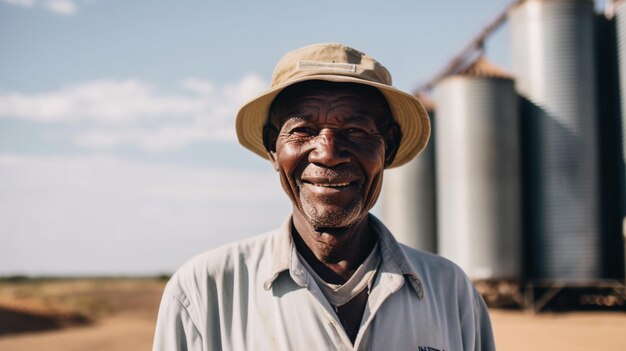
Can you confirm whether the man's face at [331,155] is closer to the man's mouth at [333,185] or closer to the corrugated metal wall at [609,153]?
the man's mouth at [333,185]

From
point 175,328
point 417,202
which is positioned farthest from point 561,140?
point 175,328

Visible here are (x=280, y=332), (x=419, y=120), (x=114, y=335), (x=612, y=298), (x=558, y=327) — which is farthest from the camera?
(x=612, y=298)

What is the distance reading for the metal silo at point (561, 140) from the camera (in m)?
20.2

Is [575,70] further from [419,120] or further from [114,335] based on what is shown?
[419,120]

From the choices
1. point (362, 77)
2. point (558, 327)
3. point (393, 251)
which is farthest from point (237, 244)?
point (558, 327)

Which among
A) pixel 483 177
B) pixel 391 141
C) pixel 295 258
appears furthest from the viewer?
pixel 483 177

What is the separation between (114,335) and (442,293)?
711 inches

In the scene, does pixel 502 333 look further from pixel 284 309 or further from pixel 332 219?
pixel 284 309

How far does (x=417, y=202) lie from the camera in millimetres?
23875

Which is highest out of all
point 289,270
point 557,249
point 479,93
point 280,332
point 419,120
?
point 479,93

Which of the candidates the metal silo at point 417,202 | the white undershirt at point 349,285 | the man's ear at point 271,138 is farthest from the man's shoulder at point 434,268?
the metal silo at point 417,202

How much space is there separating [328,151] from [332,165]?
5cm

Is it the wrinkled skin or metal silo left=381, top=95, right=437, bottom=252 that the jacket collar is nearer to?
the wrinkled skin

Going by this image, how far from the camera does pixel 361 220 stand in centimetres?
229
